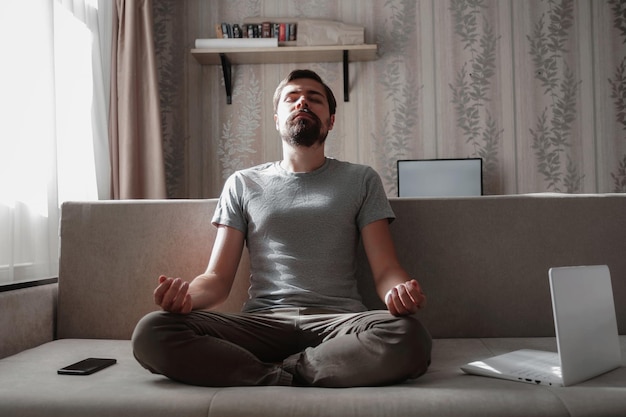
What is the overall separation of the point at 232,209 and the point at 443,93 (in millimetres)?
2449

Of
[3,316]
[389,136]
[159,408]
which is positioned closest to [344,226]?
[159,408]

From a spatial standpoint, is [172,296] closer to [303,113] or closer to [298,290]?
[298,290]

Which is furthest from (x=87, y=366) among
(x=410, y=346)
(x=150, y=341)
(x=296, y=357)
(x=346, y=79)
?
(x=346, y=79)

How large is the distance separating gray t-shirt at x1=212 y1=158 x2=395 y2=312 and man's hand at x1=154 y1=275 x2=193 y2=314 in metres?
0.34

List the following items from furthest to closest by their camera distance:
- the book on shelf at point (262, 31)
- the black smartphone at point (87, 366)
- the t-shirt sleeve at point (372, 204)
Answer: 1. the book on shelf at point (262, 31)
2. the t-shirt sleeve at point (372, 204)
3. the black smartphone at point (87, 366)

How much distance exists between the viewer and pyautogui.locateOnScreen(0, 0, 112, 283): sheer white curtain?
6.49 feet

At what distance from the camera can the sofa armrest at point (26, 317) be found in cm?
159

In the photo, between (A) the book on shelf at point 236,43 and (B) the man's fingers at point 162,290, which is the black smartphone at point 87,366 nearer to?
(B) the man's fingers at point 162,290

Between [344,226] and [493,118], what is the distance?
2.43 metres

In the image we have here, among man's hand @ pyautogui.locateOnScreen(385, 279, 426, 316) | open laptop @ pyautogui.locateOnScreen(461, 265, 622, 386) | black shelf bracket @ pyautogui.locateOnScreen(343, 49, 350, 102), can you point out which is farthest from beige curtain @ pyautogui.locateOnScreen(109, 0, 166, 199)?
open laptop @ pyautogui.locateOnScreen(461, 265, 622, 386)

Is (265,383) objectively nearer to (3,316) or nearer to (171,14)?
(3,316)

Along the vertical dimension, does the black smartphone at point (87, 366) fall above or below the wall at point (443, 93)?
below

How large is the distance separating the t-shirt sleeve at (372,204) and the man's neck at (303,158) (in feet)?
0.55

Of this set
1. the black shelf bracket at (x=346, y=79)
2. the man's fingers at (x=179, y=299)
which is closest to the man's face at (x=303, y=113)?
the man's fingers at (x=179, y=299)
